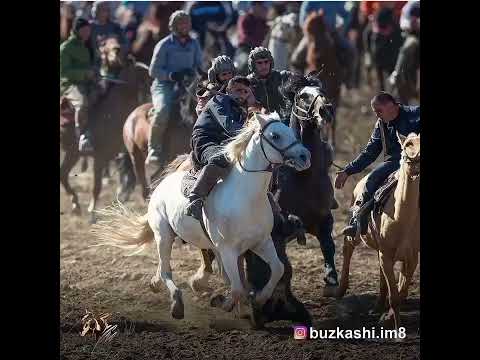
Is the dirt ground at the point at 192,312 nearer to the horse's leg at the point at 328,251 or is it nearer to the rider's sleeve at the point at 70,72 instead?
the horse's leg at the point at 328,251

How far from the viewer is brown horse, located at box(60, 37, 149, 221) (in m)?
18.0

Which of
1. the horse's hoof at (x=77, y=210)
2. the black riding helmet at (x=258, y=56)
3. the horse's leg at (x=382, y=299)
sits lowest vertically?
the horse's leg at (x=382, y=299)

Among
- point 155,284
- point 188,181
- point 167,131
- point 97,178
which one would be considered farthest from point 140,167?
point 188,181

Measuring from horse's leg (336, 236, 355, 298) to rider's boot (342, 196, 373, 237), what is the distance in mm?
524

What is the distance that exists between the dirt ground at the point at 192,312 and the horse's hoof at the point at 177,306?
0.17 meters

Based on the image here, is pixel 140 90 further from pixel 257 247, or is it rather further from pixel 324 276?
pixel 257 247

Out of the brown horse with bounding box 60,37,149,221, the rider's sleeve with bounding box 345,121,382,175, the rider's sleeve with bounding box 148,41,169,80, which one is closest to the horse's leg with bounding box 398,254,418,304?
the rider's sleeve with bounding box 345,121,382,175

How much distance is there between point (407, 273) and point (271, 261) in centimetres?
129

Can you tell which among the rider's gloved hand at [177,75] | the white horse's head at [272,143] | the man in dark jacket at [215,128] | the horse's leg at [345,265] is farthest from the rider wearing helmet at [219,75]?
the rider's gloved hand at [177,75]

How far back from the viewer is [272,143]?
11.5 metres

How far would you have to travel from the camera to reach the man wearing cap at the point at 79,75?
17984 mm

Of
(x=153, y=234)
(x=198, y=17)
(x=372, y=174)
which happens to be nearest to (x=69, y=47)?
(x=198, y=17)

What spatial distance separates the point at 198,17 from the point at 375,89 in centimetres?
512

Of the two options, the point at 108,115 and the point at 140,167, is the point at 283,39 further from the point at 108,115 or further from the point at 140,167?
the point at 140,167
